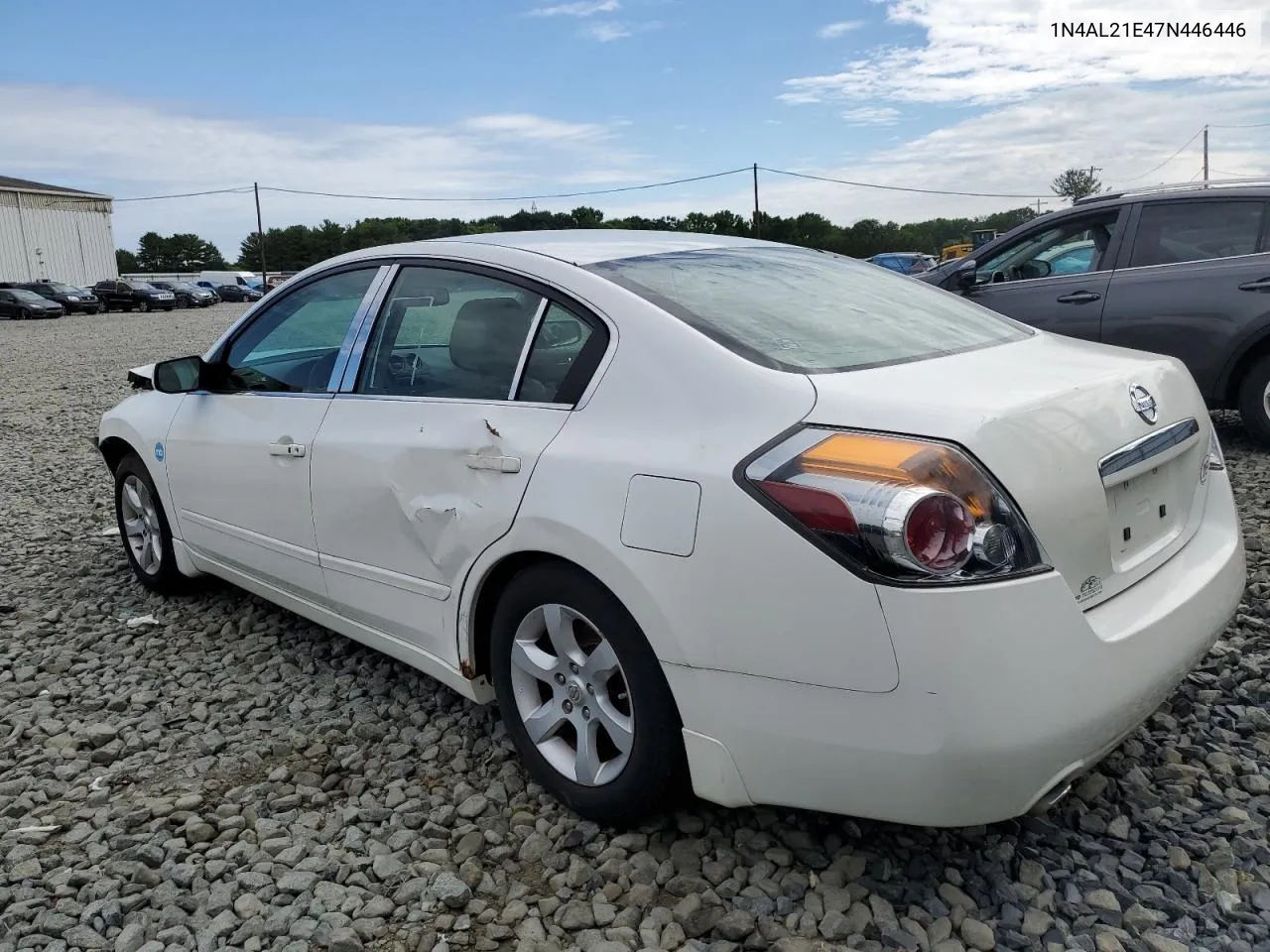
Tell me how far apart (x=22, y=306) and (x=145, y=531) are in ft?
133

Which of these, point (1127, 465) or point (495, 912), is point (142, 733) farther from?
point (1127, 465)

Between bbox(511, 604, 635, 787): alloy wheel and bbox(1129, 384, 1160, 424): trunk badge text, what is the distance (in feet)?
4.43

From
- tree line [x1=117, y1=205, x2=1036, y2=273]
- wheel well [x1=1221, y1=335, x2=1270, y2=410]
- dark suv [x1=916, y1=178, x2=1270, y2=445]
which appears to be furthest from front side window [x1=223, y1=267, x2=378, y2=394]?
tree line [x1=117, y1=205, x2=1036, y2=273]

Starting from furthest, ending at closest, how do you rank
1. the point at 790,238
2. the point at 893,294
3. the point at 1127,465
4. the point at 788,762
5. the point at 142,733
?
1. the point at 790,238
2. the point at 142,733
3. the point at 893,294
4. the point at 1127,465
5. the point at 788,762

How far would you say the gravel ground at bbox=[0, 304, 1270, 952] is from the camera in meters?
2.24

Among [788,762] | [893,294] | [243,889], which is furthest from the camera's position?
[893,294]

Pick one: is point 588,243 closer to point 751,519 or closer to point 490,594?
point 490,594

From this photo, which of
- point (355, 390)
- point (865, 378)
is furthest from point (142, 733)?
point (865, 378)

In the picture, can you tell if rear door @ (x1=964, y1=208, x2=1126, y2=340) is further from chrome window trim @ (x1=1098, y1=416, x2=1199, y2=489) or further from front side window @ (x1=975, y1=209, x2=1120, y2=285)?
chrome window trim @ (x1=1098, y1=416, x2=1199, y2=489)

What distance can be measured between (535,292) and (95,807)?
6.39 ft

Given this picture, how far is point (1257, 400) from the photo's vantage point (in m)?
6.19

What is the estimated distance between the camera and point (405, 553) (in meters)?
2.93

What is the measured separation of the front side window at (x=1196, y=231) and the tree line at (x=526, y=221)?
114ft

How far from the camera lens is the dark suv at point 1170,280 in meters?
6.16
